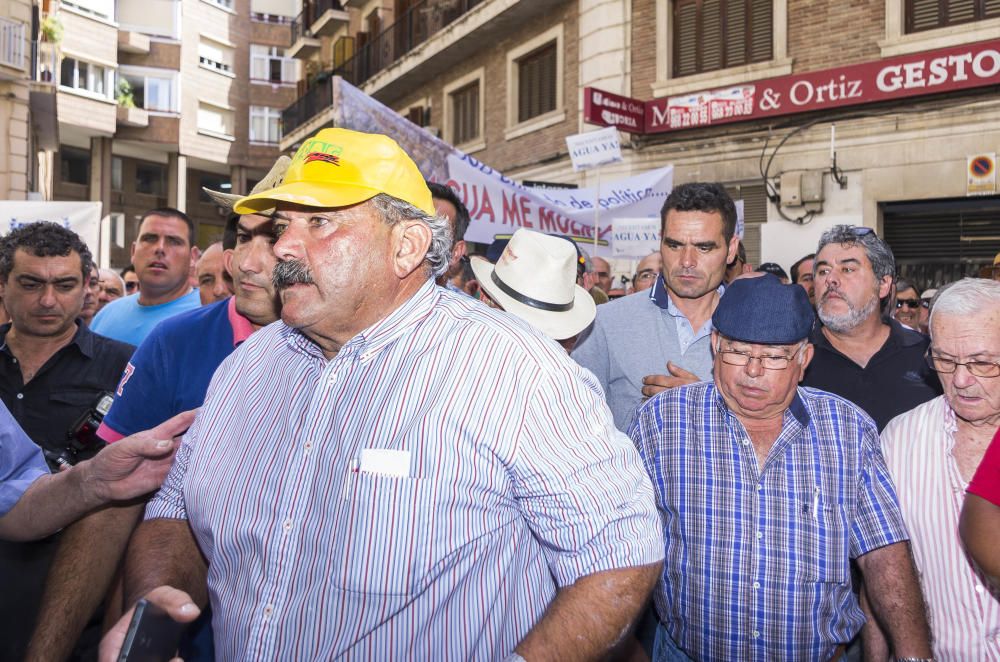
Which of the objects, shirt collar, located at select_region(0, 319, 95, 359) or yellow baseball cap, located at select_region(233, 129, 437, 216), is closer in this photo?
yellow baseball cap, located at select_region(233, 129, 437, 216)

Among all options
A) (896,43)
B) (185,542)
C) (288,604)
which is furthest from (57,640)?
(896,43)

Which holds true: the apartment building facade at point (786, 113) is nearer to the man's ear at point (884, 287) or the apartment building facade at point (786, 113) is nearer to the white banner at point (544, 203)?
the white banner at point (544, 203)

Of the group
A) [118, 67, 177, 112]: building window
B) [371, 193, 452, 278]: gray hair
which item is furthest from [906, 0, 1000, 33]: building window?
[118, 67, 177, 112]: building window

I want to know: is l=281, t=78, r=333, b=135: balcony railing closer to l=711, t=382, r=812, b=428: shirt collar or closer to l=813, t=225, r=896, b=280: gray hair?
l=813, t=225, r=896, b=280: gray hair

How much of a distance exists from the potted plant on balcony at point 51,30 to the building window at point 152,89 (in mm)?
10351

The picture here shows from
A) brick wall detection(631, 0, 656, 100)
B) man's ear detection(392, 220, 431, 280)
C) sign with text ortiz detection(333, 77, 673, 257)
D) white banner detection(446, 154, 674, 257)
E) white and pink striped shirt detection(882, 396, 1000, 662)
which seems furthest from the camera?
brick wall detection(631, 0, 656, 100)

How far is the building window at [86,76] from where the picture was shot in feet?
103

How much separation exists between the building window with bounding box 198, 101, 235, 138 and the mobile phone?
3926 centimetres

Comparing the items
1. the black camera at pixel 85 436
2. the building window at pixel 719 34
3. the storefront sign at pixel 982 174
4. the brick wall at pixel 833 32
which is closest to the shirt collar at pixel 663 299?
the black camera at pixel 85 436

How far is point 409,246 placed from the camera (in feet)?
7.11

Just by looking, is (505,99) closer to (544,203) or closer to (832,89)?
(832,89)

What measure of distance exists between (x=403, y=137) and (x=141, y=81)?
33.0m

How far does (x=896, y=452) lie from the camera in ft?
10.3

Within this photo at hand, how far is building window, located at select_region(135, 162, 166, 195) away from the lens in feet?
126
